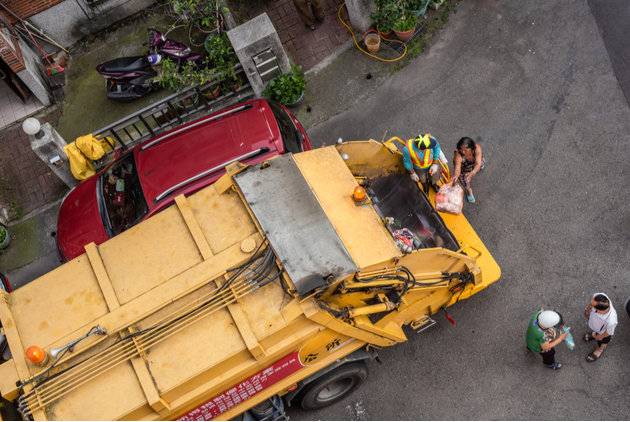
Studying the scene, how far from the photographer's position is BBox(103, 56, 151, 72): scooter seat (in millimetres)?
8148

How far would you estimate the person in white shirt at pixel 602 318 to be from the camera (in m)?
5.10

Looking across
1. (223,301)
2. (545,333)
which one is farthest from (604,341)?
(223,301)

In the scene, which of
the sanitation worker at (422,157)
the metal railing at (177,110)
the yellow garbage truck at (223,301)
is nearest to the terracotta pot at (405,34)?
the metal railing at (177,110)

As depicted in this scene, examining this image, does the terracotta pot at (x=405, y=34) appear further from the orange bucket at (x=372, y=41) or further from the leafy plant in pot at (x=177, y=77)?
the leafy plant in pot at (x=177, y=77)

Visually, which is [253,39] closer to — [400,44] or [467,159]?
[400,44]

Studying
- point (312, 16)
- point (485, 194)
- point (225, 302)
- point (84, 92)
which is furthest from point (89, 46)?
point (485, 194)

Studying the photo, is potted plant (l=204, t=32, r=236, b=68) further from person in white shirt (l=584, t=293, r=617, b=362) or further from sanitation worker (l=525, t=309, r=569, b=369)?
person in white shirt (l=584, t=293, r=617, b=362)

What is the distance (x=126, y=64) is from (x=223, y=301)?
5.93 m

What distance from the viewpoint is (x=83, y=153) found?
7.37 m

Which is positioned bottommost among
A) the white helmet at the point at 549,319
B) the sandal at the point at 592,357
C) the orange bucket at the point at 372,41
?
the sandal at the point at 592,357

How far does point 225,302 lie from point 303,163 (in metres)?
1.76

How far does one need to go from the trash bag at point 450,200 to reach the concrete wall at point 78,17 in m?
7.66

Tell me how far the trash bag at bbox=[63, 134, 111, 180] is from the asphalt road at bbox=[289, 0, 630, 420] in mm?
3701

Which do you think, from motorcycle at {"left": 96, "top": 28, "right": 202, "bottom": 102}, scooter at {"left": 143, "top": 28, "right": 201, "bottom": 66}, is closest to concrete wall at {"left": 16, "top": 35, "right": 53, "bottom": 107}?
motorcycle at {"left": 96, "top": 28, "right": 202, "bottom": 102}
